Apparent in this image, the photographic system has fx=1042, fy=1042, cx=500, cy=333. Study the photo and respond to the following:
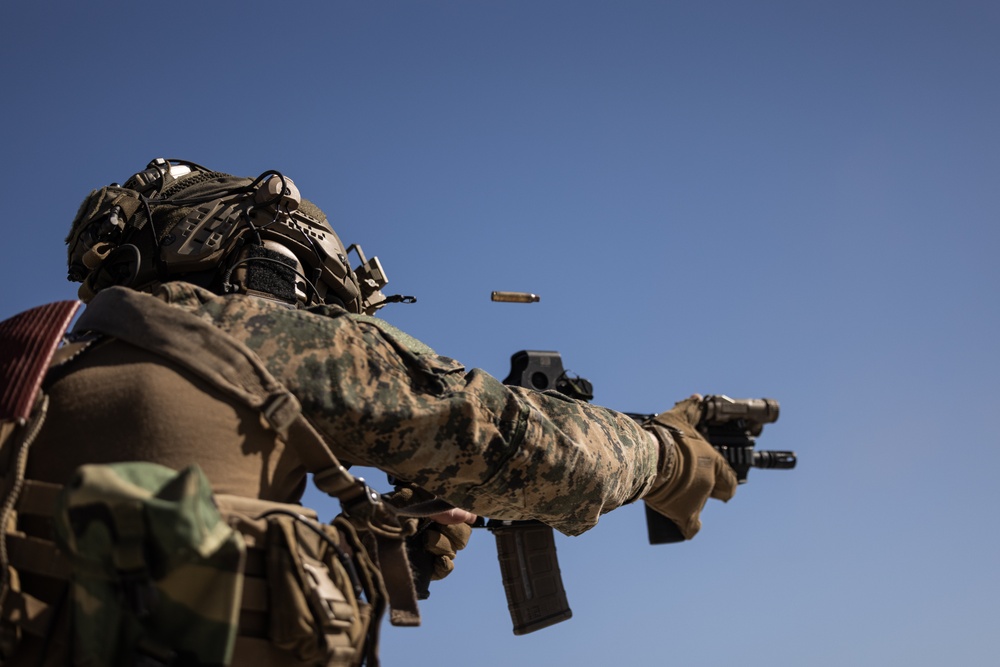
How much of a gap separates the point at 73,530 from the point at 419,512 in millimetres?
2426

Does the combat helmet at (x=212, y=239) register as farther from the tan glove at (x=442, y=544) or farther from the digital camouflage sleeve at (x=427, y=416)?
the tan glove at (x=442, y=544)

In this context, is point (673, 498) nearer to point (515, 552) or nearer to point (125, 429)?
point (515, 552)

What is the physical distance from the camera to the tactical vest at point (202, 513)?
3.23 metres

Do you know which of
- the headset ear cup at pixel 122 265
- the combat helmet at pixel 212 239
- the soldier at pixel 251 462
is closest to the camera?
the soldier at pixel 251 462

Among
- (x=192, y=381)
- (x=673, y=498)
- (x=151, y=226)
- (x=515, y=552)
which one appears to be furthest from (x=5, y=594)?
(x=515, y=552)

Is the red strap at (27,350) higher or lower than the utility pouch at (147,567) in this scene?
higher

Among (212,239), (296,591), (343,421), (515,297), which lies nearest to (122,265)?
(212,239)

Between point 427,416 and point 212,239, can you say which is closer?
point 427,416

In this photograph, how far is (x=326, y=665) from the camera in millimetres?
3697

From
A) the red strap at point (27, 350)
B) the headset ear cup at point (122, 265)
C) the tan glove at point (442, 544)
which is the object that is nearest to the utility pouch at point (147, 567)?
the red strap at point (27, 350)

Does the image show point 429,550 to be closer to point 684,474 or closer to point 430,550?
point 430,550

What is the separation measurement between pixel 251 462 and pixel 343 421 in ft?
1.33

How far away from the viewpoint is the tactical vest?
10.6ft

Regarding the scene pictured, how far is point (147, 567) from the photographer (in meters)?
3.17
